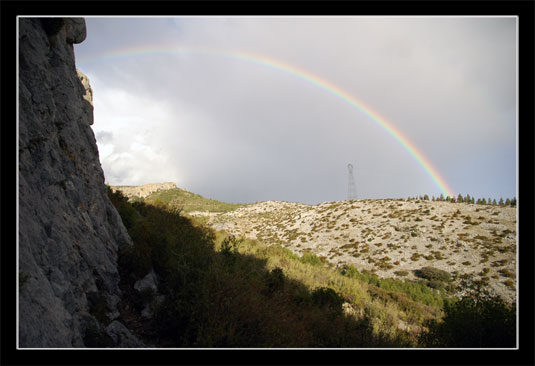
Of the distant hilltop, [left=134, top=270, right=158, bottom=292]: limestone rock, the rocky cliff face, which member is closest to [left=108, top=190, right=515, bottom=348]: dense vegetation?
[left=134, top=270, right=158, bottom=292]: limestone rock

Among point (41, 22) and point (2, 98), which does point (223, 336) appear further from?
point (41, 22)

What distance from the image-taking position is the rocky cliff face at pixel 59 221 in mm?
4379

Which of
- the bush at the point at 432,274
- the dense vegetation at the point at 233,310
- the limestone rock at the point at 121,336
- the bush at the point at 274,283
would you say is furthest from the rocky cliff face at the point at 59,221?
the bush at the point at 432,274

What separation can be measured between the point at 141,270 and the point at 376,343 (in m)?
7.68

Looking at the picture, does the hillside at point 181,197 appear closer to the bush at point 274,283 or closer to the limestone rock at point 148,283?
the bush at point 274,283

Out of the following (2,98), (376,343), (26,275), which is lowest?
(376,343)

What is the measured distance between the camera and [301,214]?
50.9 m

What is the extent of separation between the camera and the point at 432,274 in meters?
23.8

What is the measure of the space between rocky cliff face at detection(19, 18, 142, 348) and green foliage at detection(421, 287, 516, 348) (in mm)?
9059

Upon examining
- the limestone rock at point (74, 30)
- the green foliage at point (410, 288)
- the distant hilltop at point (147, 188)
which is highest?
the limestone rock at point (74, 30)

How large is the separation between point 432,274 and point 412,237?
852cm

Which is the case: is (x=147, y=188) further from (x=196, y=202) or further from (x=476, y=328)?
(x=476, y=328)

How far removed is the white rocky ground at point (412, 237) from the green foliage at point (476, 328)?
16932 mm

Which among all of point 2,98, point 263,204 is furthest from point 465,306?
point 263,204
